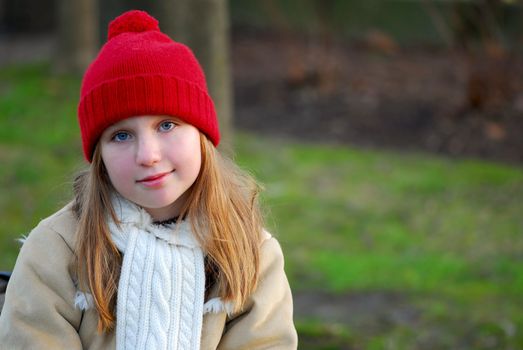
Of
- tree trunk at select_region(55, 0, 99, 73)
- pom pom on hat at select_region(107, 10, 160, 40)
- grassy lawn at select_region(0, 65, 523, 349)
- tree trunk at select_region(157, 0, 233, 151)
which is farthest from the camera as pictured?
tree trunk at select_region(55, 0, 99, 73)

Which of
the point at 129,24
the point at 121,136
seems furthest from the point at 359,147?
the point at 121,136

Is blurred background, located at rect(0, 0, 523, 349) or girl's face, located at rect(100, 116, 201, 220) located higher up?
girl's face, located at rect(100, 116, 201, 220)

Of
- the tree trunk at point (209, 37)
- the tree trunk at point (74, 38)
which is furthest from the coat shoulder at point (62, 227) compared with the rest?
the tree trunk at point (74, 38)

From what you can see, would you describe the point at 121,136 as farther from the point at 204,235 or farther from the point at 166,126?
the point at 204,235

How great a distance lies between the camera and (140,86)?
101 inches

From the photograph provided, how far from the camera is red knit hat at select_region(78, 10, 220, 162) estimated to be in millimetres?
2555

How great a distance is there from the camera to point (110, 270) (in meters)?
2.61

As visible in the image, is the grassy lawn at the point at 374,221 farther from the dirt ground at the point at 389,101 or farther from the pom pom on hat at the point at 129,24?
the pom pom on hat at the point at 129,24

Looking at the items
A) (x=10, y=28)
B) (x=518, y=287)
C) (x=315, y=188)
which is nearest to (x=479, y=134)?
(x=315, y=188)

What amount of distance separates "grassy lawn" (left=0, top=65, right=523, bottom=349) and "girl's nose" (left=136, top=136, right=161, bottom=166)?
1649 mm

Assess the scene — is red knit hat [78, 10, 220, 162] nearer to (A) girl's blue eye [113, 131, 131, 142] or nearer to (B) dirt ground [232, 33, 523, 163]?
(A) girl's blue eye [113, 131, 131, 142]

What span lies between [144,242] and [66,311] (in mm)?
274

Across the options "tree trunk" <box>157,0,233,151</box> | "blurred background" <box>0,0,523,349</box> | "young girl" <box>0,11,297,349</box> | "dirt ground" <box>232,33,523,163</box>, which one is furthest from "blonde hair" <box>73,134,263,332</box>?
"dirt ground" <box>232,33,523,163</box>

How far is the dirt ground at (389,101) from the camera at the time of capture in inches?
338
